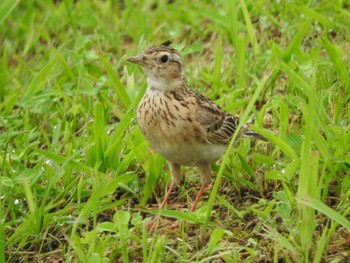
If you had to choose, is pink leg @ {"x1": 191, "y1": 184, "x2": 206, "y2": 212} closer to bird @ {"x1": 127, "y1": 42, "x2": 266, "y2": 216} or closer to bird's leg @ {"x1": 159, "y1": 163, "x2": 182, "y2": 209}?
bird @ {"x1": 127, "y1": 42, "x2": 266, "y2": 216}

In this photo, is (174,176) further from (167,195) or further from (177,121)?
(177,121)

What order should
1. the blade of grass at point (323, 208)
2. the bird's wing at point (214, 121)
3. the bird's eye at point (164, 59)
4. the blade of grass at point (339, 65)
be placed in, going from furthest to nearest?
the blade of grass at point (339, 65)
the bird's eye at point (164, 59)
the bird's wing at point (214, 121)
the blade of grass at point (323, 208)

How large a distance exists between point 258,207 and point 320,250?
0.82 meters

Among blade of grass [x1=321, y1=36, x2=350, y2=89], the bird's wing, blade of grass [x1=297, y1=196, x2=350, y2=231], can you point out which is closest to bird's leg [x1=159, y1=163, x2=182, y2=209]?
the bird's wing

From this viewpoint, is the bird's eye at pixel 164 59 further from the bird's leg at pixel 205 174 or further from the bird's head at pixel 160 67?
the bird's leg at pixel 205 174

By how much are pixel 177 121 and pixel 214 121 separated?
29cm

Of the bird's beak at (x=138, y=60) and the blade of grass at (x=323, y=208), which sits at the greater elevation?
the bird's beak at (x=138, y=60)

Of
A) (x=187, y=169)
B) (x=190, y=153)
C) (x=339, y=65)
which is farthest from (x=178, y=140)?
(x=339, y=65)

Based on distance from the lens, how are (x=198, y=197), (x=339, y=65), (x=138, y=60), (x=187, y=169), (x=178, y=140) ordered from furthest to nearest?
(x=339, y=65) → (x=187, y=169) → (x=138, y=60) → (x=198, y=197) → (x=178, y=140)

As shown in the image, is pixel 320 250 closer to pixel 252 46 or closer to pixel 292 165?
pixel 292 165

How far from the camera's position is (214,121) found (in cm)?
563

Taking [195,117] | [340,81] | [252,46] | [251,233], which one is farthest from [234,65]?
[251,233]

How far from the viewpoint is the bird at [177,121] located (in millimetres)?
5398

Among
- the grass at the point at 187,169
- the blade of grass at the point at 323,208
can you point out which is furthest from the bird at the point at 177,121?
the blade of grass at the point at 323,208
